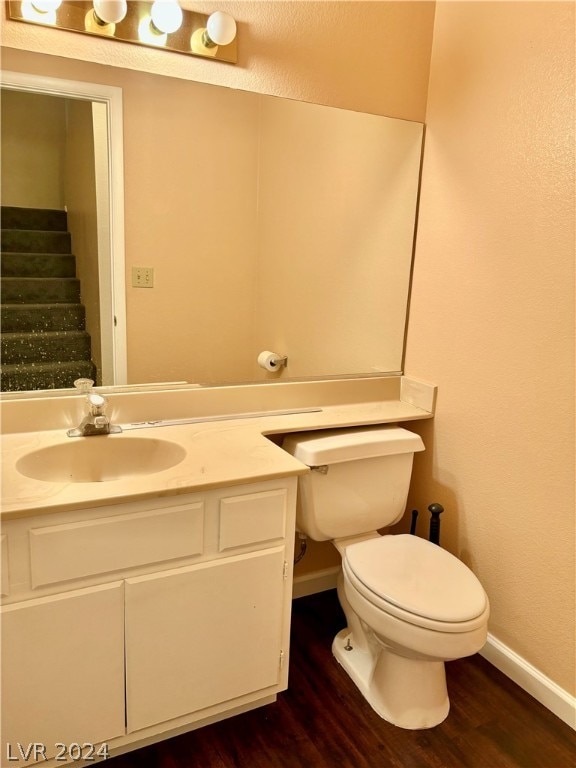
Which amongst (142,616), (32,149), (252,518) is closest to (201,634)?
(142,616)

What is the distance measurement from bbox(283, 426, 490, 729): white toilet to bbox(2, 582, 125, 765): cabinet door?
67cm

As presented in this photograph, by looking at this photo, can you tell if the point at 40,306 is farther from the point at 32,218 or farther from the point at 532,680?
the point at 532,680

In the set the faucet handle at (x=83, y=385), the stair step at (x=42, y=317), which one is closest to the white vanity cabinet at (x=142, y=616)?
the faucet handle at (x=83, y=385)

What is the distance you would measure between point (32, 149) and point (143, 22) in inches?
18.5

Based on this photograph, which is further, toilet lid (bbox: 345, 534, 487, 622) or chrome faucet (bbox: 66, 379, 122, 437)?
chrome faucet (bbox: 66, 379, 122, 437)

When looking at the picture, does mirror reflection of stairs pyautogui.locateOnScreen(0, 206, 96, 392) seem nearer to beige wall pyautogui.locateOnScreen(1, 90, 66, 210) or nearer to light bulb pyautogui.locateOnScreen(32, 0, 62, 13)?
beige wall pyautogui.locateOnScreen(1, 90, 66, 210)

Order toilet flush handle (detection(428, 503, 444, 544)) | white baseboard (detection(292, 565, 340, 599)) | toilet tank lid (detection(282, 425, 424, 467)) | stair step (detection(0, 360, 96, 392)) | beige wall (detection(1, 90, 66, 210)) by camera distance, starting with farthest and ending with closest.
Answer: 1. white baseboard (detection(292, 565, 340, 599))
2. toilet flush handle (detection(428, 503, 444, 544))
3. toilet tank lid (detection(282, 425, 424, 467))
4. stair step (detection(0, 360, 96, 392))
5. beige wall (detection(1, 90, 66, 210))

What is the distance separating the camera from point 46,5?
1365mm

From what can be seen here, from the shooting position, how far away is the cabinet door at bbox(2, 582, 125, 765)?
46.2 inches

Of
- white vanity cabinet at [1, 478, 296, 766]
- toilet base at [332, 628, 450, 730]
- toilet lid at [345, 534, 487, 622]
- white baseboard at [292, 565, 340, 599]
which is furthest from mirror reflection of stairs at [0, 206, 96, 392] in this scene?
toilet base at [332, 628, 450, 730]

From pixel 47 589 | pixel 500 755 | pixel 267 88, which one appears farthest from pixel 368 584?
pixel 267 88

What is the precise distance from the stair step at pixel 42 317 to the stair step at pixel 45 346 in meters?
0.02

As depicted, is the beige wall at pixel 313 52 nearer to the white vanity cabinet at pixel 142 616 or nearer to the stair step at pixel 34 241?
the stair step at pixel 34 241

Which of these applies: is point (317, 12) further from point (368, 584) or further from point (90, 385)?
point (368, 584)
